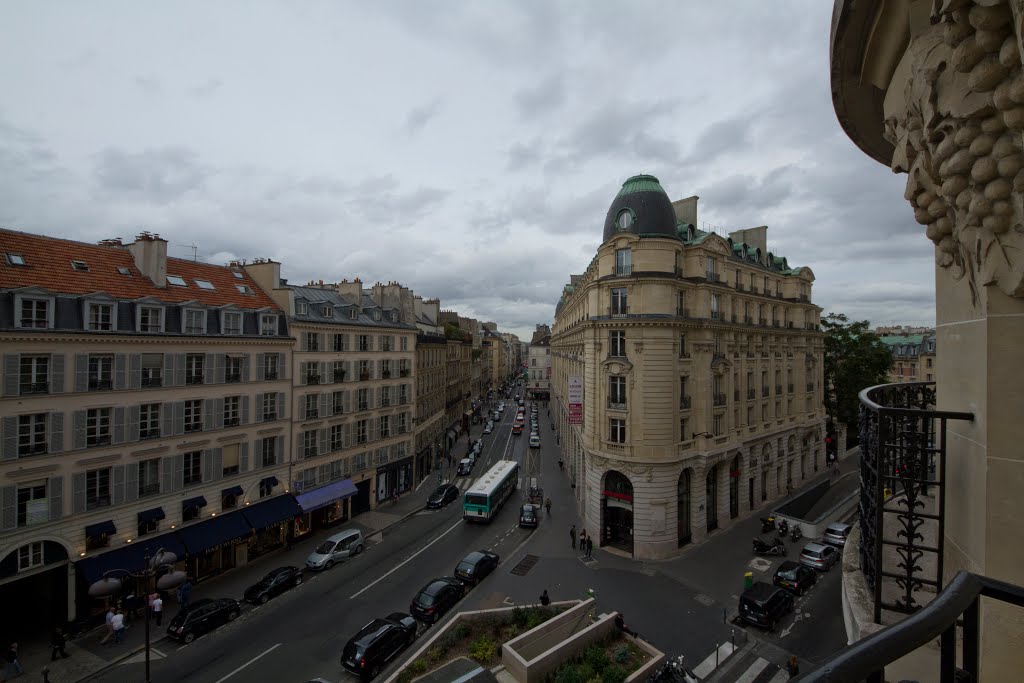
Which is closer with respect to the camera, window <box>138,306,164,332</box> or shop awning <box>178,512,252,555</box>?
window <box>138,306,164,332</box>

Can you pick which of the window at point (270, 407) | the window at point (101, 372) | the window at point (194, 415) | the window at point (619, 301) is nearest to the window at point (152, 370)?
the window at point (101, 372)

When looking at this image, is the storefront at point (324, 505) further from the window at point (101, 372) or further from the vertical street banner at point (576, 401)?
the vertical street banner at point (576, 401)

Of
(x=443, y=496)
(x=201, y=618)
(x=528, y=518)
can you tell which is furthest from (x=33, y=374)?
(x=528, y=518)

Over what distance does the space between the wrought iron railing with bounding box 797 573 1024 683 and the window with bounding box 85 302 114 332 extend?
29049mm

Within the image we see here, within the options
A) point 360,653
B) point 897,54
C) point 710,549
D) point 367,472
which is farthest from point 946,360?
point 367,472

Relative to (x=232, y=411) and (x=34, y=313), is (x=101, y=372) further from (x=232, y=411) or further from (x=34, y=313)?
(x=232, y=411)

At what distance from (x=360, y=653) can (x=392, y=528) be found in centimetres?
1636

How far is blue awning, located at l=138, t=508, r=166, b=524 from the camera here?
2370 centimetres

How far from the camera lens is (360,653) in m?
17.8

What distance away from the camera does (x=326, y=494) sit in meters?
32.7

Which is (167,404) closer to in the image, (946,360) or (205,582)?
(205,582)

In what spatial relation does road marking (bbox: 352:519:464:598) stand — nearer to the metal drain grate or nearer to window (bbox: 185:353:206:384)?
the metal drain grate

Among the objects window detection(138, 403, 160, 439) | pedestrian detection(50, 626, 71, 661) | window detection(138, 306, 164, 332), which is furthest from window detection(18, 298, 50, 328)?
pedestrian detection(50, 626, 71, 661)

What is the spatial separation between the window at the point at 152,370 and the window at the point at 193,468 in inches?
165
